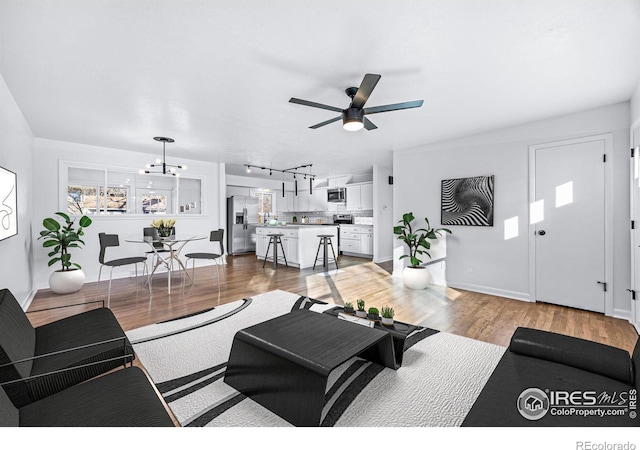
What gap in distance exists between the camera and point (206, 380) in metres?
1.99

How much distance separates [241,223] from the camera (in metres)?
8.62

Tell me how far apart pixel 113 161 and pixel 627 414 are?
6845 mm

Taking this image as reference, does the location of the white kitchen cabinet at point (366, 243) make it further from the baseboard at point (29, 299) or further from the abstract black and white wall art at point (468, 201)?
the baseboard at point (29, 299)

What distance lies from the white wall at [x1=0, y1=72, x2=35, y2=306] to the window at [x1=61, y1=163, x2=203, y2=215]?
0.80 meters

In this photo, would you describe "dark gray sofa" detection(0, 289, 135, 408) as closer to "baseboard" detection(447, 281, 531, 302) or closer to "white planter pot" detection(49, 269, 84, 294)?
"white planter pot" detection(49, 269, 84, 294)

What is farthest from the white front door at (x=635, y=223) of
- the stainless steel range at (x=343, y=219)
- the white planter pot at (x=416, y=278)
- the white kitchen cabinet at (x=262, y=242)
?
the white kitchen cabinet at (x=262, y=242)

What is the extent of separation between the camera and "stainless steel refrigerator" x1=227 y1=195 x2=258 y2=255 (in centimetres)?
849

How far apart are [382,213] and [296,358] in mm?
5914

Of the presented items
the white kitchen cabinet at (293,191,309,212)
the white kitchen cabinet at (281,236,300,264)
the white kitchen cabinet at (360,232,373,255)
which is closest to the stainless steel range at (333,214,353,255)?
→ the white kitchen cabinet at (360,232,373,255)

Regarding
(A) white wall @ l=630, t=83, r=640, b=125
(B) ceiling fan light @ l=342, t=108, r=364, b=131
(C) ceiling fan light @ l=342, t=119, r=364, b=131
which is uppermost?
(A) white wall @ l=630, t=83, r=640, b=125

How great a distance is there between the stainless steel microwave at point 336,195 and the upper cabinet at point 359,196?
7.0 inches

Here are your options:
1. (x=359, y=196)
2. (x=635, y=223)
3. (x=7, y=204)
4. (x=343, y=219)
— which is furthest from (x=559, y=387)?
(x=343, y=219)

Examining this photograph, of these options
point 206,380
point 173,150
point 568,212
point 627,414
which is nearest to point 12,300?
point 206,380

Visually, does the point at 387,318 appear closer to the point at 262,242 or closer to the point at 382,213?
the point at 382,213
